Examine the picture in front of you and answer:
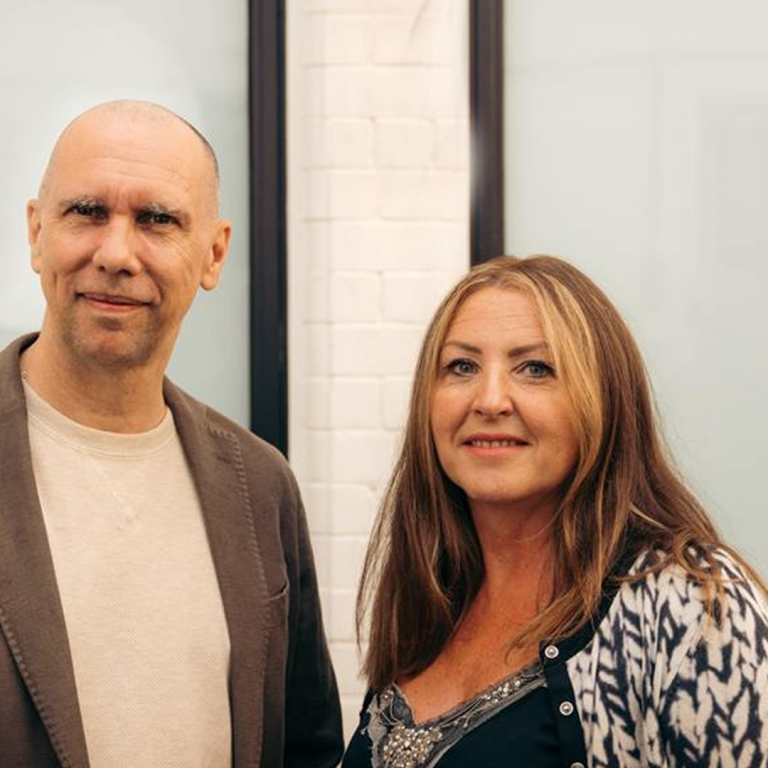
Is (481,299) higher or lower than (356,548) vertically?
higher

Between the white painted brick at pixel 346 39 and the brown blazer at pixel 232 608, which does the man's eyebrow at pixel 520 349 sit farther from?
the white painted brick at pixel 346 39

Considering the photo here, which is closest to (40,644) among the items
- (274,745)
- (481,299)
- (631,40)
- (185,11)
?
(274,745)

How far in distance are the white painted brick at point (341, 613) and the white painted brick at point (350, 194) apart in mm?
885

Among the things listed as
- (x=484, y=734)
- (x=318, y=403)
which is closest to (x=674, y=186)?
(x=318, y=403)

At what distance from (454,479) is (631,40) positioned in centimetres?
153

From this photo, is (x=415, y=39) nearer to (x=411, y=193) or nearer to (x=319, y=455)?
(x=411, y=193)

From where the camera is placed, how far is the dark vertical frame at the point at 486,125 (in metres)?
3.22

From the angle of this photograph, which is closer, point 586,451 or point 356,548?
point 586,451

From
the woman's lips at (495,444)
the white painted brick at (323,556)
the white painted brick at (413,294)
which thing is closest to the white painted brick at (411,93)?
the white painted brick at (413,294)

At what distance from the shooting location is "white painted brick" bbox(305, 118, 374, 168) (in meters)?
3.20

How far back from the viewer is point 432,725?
80.0 inches

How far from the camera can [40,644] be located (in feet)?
6.39

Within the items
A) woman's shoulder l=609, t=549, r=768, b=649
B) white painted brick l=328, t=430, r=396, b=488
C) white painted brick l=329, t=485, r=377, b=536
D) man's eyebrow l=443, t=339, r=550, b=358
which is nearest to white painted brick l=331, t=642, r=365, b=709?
white painted brick l=329, t=485, r=377, b=536

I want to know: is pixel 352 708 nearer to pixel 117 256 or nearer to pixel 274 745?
pixel 274 745
